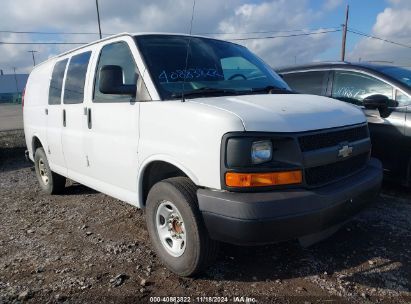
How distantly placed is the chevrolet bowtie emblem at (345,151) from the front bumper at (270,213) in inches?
11.8

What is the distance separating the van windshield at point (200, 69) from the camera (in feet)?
11.2

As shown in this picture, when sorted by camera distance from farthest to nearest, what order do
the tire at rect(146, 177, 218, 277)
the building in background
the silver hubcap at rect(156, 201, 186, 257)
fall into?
the building in background < the silver hubcap at rect(156, 201, 186, 257) < the tire at rect(146, 177, 218, 277)

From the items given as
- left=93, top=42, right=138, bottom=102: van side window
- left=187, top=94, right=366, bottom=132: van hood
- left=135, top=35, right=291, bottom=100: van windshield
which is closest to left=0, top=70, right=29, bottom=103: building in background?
left=93, top=42, right=138, bottom=102: van side window

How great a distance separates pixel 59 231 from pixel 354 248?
3200 mm

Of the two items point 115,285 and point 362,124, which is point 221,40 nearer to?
point 362,124

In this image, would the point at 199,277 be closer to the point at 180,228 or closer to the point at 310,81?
the point at 180,228

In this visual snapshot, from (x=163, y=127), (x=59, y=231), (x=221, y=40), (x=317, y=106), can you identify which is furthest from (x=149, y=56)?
(x=59, y=231)

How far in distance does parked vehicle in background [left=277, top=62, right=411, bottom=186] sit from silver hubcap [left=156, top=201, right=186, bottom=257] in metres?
2.98

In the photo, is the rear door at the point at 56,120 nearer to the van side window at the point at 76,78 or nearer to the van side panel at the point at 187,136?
the van side window at the point at 76,78

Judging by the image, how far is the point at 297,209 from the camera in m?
2.66

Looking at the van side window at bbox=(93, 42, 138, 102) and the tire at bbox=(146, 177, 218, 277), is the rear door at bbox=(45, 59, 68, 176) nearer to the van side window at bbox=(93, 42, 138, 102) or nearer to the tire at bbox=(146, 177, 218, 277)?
the van side window at bbox=(93, 42, 138, 102)

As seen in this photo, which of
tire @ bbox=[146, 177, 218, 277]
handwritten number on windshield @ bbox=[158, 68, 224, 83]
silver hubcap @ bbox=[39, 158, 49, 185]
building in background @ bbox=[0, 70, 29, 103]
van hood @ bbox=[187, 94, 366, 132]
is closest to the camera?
van hood @ bbox=[187, 94, 366, 132]

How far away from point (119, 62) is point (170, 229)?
68.7 inches

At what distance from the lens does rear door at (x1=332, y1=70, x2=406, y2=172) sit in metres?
4.79
